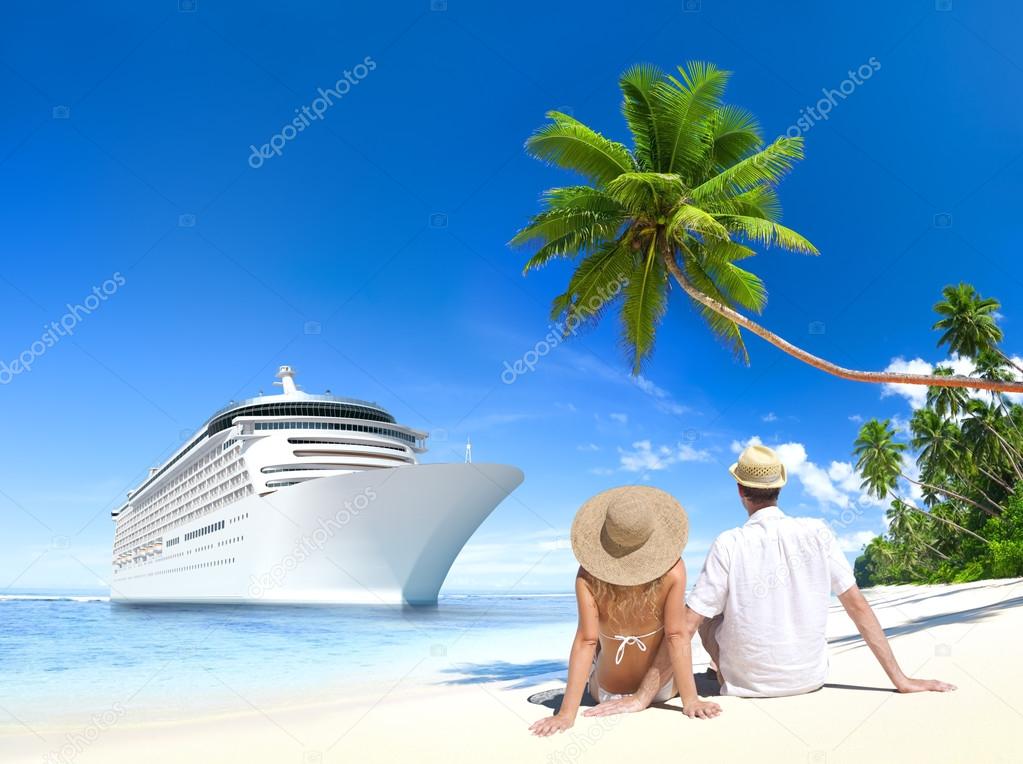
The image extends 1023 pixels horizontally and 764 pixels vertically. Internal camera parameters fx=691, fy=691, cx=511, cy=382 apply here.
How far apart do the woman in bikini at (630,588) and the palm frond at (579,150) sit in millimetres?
10298

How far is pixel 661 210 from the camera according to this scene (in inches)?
509

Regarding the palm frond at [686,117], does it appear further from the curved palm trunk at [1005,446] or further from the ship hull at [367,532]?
the curved palm trunk at [1005,446]

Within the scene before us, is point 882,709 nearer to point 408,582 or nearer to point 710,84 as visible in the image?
point 710,84

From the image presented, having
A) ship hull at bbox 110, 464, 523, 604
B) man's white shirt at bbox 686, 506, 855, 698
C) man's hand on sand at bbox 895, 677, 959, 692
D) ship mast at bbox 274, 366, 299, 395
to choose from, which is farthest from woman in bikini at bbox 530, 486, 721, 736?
ship mast at bbox 274, 366, 299, 395

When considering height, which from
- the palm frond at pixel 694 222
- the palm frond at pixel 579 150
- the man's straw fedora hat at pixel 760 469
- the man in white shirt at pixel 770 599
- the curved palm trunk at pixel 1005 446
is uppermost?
the palm frond at pixel 579 150

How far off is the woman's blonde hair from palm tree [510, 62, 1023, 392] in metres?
9.25

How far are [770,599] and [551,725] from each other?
1.29m

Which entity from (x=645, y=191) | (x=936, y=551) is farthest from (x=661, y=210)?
(x=936, y=551)

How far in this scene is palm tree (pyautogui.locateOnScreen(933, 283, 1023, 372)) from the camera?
115 feet

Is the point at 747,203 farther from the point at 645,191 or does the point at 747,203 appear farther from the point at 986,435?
the point at 986,435

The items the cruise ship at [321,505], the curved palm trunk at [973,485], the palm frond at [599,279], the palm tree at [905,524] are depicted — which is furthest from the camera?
the palm tree at [905,524]

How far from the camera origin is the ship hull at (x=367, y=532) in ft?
79.7

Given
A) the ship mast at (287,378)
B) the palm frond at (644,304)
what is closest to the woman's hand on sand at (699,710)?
the palm frond at (644,304)

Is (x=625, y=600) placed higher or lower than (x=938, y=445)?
lower
